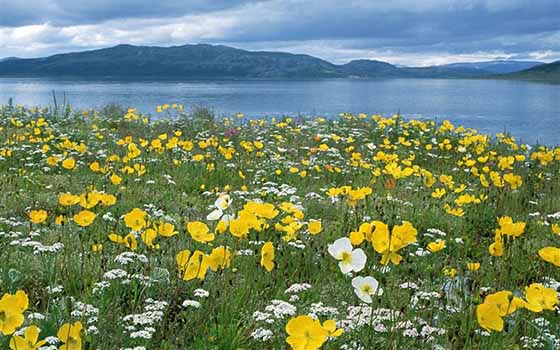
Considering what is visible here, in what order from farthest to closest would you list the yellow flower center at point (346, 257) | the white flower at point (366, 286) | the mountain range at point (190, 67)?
the mountain range at point (190, 67)
the yellow flower center at point (346, 257)
the white flower at point (366, 286)

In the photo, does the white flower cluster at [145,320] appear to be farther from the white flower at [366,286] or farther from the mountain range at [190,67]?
the mountain range at [190,67]

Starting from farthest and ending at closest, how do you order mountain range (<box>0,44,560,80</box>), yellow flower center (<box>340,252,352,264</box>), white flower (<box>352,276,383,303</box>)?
mountain range (<box>0,44,560,80</box>), yellow flower center (<box>340,252,352,264</box>), white flower (<box>352,276,383,303</box>)

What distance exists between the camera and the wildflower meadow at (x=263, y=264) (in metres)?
2.62

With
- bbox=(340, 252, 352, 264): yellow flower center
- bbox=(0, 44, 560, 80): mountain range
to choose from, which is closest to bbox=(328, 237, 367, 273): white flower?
bbox=(340, 252, 352, 264): yellow flower center

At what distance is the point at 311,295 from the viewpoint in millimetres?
3816

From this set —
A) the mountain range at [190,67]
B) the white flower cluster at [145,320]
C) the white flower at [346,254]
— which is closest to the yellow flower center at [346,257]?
the white flower at [346,254]

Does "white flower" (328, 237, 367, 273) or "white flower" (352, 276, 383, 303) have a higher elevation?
"white flower" (328, 237, 367, 273)

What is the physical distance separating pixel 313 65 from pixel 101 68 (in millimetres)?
67548

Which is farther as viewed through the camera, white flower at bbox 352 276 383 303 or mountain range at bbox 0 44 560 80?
mountain range at bbox 0 44 560 80

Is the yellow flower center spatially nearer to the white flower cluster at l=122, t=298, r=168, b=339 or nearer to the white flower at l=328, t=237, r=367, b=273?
the white flower at l=328, t=237, r=367, b=273

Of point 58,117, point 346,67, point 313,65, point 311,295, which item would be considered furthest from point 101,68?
point 311,295

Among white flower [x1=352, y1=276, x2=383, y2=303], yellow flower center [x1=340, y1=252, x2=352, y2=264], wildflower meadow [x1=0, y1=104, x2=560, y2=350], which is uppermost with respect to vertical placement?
yellow flower center [x1=340, y1=252, x2=352, y2=264]

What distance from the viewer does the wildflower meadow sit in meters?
2.62

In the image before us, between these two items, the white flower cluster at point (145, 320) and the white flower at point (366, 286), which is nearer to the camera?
the white flower at point (366, 286)
